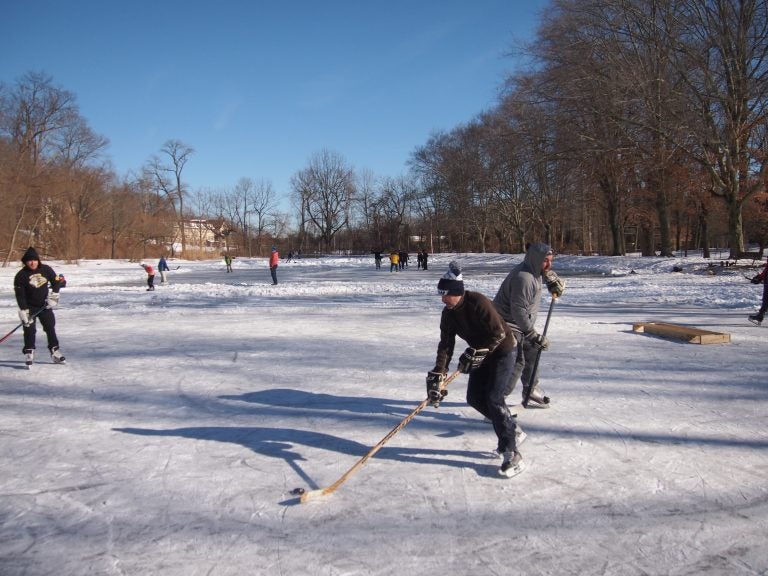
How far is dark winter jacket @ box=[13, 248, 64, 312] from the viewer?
6.99 metres

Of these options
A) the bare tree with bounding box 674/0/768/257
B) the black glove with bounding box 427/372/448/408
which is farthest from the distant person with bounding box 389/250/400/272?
the black glove with bounding box 427/372/448/408

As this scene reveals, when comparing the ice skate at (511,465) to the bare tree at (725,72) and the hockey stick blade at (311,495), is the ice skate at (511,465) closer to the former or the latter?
the hockey stick blade at (311,495)

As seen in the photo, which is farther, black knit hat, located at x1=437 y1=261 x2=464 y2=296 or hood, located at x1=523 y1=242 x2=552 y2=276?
hood, located at x1=523 y1=242 x2=552 y2=276

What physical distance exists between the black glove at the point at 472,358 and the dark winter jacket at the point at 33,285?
20.0 feet

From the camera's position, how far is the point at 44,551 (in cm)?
284

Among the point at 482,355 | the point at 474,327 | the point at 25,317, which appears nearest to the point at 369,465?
the point at 482,355

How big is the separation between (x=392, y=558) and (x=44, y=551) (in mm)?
1918

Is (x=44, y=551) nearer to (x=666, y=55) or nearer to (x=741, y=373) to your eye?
(x=741, y=373)

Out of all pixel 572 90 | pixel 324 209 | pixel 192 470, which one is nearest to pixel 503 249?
pixel 324 209

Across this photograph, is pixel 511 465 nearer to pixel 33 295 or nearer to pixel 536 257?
pixel 536 257

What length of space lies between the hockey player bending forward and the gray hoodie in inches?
32.9

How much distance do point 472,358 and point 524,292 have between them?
122 cm

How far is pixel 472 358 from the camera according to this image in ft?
11.9

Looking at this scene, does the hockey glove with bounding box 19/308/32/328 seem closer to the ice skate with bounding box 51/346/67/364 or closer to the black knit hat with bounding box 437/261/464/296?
the ice skate with bounding box 51/346/67/364
